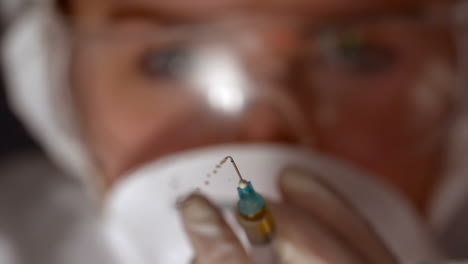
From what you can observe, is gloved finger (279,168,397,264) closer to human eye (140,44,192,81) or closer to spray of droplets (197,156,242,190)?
spray of droplets (197,156,242,190)

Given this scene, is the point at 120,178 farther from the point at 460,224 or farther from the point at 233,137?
the point at 460,224

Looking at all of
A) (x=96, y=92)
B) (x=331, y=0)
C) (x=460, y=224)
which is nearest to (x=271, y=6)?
(x=331, y=0)

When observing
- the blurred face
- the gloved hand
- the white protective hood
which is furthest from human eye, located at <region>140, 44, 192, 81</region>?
the gloved hand

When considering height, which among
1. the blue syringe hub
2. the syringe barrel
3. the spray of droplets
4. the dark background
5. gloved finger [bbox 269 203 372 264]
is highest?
the dark background

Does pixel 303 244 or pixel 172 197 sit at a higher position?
pixel 172 197

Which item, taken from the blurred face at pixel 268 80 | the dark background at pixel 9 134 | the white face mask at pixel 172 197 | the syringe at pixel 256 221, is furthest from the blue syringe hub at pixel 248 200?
the dark background at pixel 9 134

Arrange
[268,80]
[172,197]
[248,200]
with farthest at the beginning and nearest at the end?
[268,80]
[172,197]
[248,200]

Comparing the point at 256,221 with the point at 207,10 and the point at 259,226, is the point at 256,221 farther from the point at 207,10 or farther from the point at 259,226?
the point at 207,10

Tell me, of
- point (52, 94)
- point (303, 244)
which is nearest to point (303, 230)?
point (303, 244)
